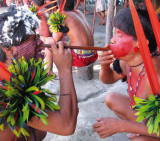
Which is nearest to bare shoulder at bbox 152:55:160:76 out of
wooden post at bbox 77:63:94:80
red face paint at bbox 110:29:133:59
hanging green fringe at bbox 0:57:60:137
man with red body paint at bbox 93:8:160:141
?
man with red body paint at bbox 93:8:160:141

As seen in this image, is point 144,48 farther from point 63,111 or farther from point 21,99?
point 21,99

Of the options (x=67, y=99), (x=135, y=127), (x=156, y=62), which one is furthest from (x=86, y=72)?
(x=67, y=99)

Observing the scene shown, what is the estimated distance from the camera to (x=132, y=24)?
171cm

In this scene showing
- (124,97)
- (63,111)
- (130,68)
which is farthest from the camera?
(124,97)

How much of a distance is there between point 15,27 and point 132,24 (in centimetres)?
100

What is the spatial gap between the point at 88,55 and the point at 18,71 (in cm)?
240

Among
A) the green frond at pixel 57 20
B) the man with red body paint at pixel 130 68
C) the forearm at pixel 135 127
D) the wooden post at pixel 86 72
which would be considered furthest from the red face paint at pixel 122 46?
the wooden post at pixel 86 72

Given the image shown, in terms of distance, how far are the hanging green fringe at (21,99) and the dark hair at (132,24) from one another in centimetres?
91

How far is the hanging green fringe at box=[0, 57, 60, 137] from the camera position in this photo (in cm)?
115

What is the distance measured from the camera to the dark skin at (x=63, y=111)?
127cm

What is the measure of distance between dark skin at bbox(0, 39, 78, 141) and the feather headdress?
21cm

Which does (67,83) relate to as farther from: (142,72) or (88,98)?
(88,98)

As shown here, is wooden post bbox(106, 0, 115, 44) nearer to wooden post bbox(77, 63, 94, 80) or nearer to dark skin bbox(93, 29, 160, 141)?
wooden post bbox(77, 63, 94, 80)

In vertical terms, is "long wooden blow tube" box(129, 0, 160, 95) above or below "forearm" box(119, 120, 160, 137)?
above
